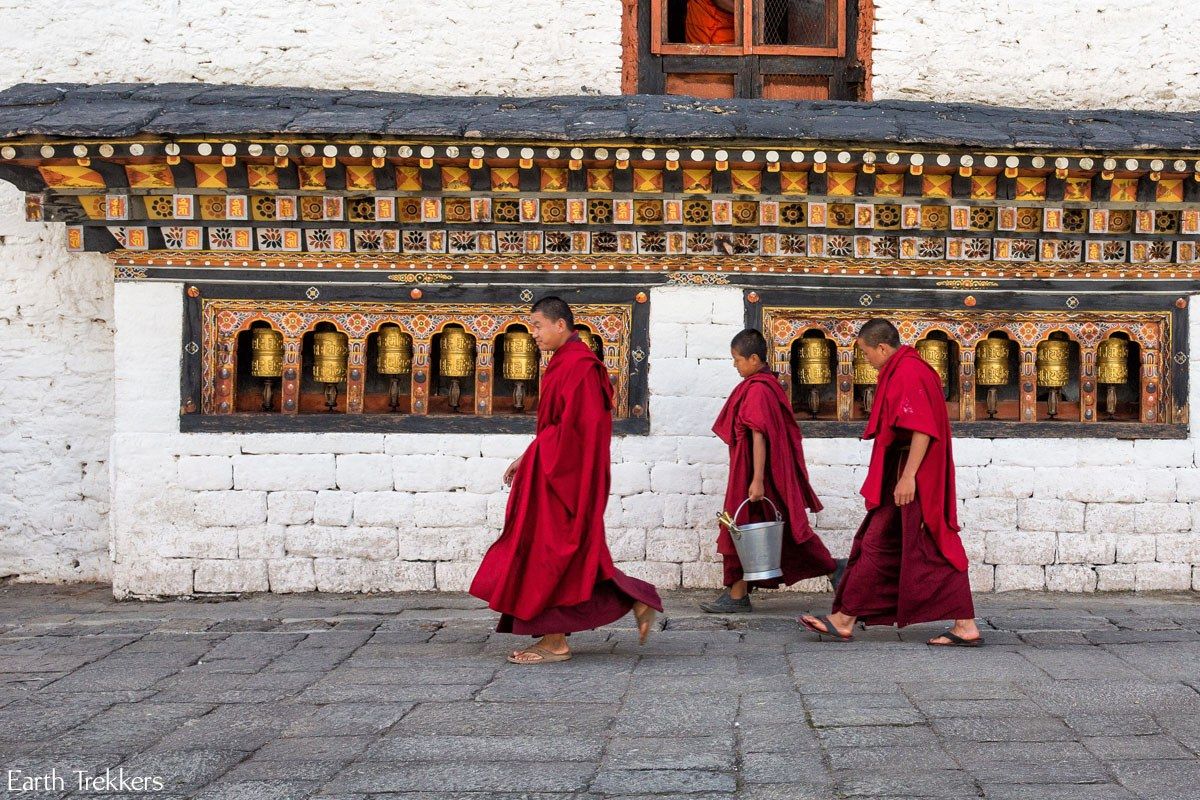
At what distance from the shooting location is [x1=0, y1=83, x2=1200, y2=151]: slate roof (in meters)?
5.93

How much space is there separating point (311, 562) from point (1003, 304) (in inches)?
168

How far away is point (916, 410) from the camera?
518 cm

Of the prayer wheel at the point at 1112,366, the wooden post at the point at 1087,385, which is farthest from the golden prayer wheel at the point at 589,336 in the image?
the prayer wheel at the point at 1112,366

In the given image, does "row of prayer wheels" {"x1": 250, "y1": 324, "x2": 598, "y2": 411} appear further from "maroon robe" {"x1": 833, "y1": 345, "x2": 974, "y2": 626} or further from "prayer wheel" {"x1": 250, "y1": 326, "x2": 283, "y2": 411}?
"maroon robe" {"x1": 833, "y1": 345, "x2": 974, "y2": 626}

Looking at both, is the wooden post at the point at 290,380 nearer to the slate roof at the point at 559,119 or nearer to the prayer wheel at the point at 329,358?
the prayer wheel at the point at 329,358

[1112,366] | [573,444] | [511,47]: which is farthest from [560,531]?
[1112,366]

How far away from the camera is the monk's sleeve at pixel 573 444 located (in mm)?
5027

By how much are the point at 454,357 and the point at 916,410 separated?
9.01 feet

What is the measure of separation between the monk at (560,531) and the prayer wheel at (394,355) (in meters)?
1.80

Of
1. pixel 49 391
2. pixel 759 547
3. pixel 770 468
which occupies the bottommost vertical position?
pixel 759 547

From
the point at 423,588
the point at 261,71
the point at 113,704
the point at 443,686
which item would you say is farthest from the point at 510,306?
the point at 113,704

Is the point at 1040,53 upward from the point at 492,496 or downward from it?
upward

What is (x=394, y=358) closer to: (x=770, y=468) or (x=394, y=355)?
(x=394, y=355)

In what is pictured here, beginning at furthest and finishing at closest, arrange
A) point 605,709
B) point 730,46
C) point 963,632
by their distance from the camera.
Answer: point 730,46 < point 963,632 < point 605,709
